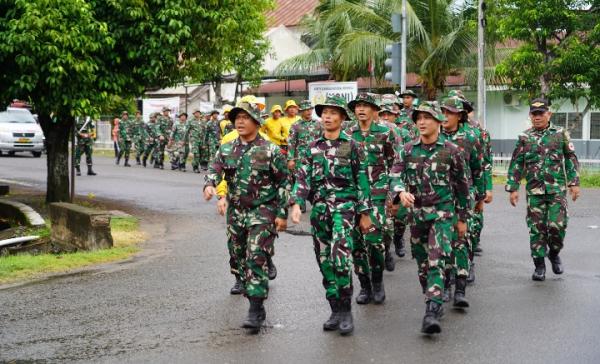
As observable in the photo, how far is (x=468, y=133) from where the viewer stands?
8.68 metres

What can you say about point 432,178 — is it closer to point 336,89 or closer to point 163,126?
point 336,89

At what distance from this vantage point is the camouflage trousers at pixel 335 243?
22.6ft

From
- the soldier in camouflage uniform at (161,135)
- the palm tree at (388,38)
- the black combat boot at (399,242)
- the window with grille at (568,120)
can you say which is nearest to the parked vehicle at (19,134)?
the soldier in camouflage uniform at (161,135)

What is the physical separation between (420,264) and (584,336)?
4.81 feet

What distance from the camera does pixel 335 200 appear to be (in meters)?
7.05

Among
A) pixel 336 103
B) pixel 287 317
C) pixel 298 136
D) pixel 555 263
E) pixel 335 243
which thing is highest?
pixel 336 103

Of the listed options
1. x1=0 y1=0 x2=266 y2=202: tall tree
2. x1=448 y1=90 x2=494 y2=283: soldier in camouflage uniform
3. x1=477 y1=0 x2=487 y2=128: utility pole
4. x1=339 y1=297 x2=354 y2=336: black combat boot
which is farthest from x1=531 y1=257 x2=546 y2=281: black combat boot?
x1=477 y1=0 x2=487 y2=128: utility pole

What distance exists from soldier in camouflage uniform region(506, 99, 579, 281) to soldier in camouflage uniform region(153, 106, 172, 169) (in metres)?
19.4

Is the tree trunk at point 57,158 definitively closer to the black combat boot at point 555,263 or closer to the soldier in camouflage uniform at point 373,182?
the soldier in camouflage uniform at point 373,182

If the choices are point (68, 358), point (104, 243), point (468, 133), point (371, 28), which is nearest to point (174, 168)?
point (371, 28)

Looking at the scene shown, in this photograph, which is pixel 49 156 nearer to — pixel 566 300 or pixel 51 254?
pixel 51 254

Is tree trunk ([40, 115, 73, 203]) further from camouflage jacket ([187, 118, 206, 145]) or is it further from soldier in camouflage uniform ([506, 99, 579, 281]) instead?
camouflage jacket ([187, 118, 206, 145])

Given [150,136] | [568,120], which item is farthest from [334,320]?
[568,120]

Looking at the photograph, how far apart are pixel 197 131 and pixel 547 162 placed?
57.6ft
